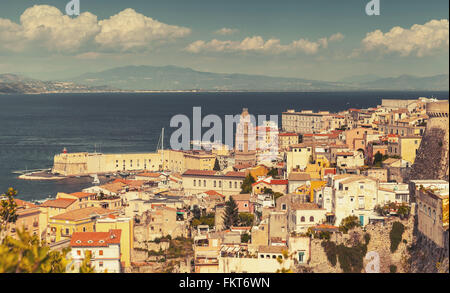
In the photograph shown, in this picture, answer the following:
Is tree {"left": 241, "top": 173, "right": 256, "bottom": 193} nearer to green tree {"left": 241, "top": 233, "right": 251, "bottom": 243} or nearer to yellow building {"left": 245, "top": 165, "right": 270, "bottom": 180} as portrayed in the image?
yellow building {"left": 245, "top": 165, "right": 270, "bottom": 180}

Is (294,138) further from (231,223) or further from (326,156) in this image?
(231,223)

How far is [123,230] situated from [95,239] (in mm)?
1235

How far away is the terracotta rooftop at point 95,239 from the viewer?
574 inches

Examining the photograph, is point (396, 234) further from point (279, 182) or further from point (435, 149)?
point (279, 182)

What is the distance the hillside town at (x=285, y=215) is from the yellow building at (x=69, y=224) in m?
0.03

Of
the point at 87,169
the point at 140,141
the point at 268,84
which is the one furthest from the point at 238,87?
the point at 87,169

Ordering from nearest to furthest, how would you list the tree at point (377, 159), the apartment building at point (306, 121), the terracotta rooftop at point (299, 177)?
the terracotta rooftop at point (299, 177) → the tree at point (377, 159) → the apartment building at point (306, 121)

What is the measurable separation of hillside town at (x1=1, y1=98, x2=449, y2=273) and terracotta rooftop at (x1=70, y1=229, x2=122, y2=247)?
2 cm

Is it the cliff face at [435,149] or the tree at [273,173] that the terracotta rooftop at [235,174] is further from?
the cliff face at [435,149]

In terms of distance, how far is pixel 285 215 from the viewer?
15969mm

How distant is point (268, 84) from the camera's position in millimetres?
175875

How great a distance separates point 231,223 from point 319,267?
13.9 ft

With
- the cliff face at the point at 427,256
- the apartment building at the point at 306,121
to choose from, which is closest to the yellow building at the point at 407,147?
the cliff face at the point at 427,256

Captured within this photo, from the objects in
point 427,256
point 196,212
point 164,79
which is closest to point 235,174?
point 196,212
